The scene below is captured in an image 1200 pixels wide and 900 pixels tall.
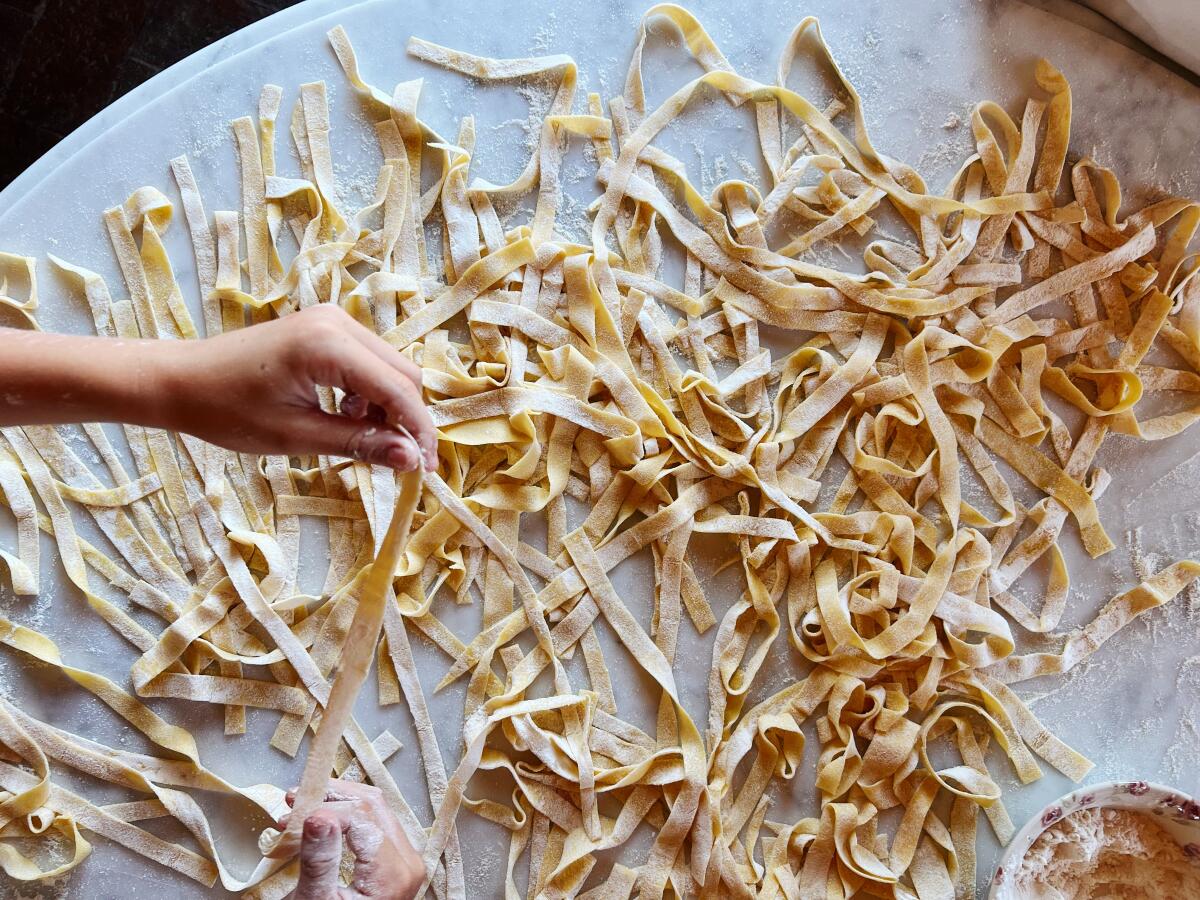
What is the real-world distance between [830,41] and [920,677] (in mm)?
884

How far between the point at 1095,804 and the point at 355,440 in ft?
3.28

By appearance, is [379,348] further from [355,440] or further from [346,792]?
[346,792]

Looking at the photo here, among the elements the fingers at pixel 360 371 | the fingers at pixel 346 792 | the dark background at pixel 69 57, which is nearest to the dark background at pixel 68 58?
the dark background at pixel 69 57

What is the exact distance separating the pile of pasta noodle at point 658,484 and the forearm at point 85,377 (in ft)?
0.87

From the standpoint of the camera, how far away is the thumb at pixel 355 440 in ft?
3.24

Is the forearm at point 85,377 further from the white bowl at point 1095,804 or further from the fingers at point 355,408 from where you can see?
the white bowl at point 1095,804

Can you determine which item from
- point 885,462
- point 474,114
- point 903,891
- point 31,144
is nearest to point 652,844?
point 903,891

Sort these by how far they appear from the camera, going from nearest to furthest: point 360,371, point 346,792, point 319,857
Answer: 1. point 360,371
2. point 319,857
3. point 346,792

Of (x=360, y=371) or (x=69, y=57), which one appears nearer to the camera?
(x=360, y=371)

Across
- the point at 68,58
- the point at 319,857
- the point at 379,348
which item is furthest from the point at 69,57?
the point at 319,857

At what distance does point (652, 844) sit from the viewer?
1.33 metres

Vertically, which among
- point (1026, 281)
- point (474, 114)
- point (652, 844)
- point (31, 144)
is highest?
point (1026, 281)

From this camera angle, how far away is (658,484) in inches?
53.2

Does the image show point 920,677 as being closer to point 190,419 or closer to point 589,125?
point 589,125
